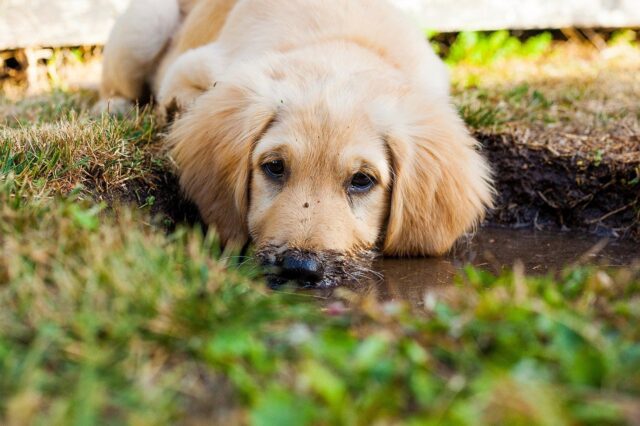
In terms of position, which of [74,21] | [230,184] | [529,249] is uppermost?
[74,21]

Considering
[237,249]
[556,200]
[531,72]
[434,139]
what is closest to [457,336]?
[237,249]

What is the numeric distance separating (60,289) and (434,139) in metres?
2.23

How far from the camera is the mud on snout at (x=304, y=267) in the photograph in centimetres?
319

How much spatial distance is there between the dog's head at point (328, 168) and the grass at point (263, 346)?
943mm

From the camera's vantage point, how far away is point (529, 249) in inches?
161

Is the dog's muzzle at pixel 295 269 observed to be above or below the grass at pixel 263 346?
below

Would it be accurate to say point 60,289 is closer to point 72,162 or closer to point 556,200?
point 72,162

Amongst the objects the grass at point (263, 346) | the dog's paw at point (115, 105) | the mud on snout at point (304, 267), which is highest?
the grass at point (263, 346)

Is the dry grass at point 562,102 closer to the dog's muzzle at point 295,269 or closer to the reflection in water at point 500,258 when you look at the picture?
the reflection in water at point 500,258

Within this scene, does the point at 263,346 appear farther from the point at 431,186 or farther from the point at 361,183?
the point at 431,186

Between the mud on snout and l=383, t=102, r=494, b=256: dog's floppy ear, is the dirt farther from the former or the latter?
the mud on snout

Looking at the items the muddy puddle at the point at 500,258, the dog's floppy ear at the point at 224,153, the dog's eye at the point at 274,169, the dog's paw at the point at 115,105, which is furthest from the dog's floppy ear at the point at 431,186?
the dog's paw at the point at 115,105

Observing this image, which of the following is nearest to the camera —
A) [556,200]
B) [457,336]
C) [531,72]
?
[457,336]

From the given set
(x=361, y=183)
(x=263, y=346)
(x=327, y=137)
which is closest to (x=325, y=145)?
(x=327, y=137)
